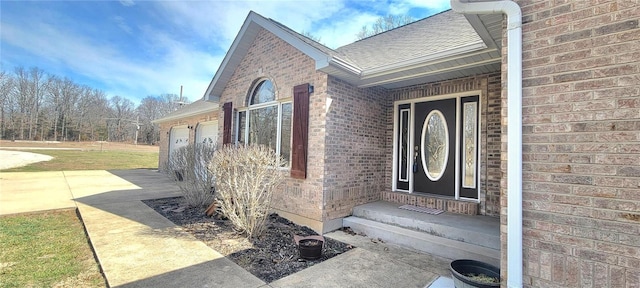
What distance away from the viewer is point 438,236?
4578 millimetres

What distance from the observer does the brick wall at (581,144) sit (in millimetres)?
2074

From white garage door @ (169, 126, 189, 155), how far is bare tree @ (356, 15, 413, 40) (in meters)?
11.6

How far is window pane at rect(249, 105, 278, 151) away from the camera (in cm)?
690

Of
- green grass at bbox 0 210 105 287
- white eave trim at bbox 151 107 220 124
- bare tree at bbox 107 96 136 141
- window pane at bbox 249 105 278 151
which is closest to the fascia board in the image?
window pane at bbox 249 105 278 151

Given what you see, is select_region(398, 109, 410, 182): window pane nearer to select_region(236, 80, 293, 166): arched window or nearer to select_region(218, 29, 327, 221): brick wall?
select_region(218, 29, 327, 221): brick wall

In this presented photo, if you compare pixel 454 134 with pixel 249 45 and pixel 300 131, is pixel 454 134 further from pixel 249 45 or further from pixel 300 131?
pixel 249 45

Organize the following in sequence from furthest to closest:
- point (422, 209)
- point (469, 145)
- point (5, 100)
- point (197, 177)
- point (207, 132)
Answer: point (5, 100)
point (207, 132)
point (197, 177)
point (422, 209)
point (469, 145)

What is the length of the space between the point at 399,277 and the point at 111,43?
57.9ft

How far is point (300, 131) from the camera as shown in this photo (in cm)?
584

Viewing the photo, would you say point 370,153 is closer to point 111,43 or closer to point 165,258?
point 165,258

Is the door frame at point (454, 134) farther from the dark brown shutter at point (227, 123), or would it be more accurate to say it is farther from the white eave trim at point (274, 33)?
the dark brown shutter at point (227, 123)

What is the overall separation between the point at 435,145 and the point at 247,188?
417cm

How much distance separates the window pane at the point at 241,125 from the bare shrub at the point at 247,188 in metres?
2.61

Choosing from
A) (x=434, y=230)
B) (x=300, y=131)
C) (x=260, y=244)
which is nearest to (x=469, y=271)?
(x=434, y=230)
